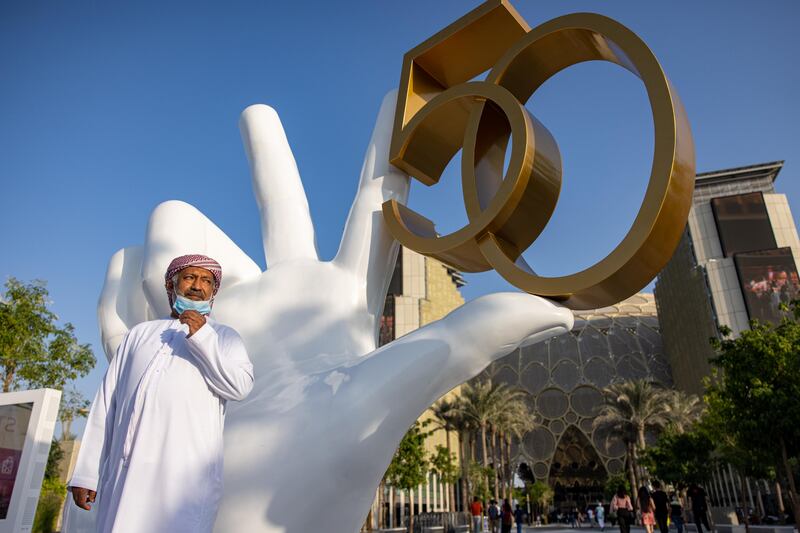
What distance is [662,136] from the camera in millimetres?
4324

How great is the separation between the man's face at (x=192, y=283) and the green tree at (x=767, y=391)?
14368 mm

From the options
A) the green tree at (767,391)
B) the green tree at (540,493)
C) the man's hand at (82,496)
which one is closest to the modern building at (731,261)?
the green tree at (540,493)

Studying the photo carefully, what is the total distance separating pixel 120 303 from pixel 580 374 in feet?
177

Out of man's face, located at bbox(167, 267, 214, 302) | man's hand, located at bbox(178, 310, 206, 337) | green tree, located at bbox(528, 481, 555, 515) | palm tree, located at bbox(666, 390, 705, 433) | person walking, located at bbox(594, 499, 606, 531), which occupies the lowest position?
person walking, located at bbox(594, 499, 606, 531)

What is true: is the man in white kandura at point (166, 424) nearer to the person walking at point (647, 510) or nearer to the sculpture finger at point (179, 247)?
the sculpture finger at point (179, 247)

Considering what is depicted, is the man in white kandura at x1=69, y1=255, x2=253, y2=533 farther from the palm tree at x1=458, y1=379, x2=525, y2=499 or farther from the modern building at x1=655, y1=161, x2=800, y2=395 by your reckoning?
the modern building at x1=655, y1=161, x2=800, y2=395

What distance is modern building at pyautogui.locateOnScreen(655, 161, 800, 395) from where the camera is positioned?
3862cm

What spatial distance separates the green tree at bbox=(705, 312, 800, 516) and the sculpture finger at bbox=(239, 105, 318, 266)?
12.3 m

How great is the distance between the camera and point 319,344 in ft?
16.7

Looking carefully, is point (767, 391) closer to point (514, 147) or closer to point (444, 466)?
point (514, 147)

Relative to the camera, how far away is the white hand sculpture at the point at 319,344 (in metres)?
4.18

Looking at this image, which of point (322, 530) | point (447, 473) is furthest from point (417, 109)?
point (447, 473)

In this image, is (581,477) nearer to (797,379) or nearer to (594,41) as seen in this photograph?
(797,379)

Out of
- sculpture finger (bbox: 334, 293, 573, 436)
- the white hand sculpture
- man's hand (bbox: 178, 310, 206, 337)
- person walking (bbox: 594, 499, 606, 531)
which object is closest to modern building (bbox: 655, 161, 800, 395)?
person walking (bbox: 594, 499, 606, 531)
